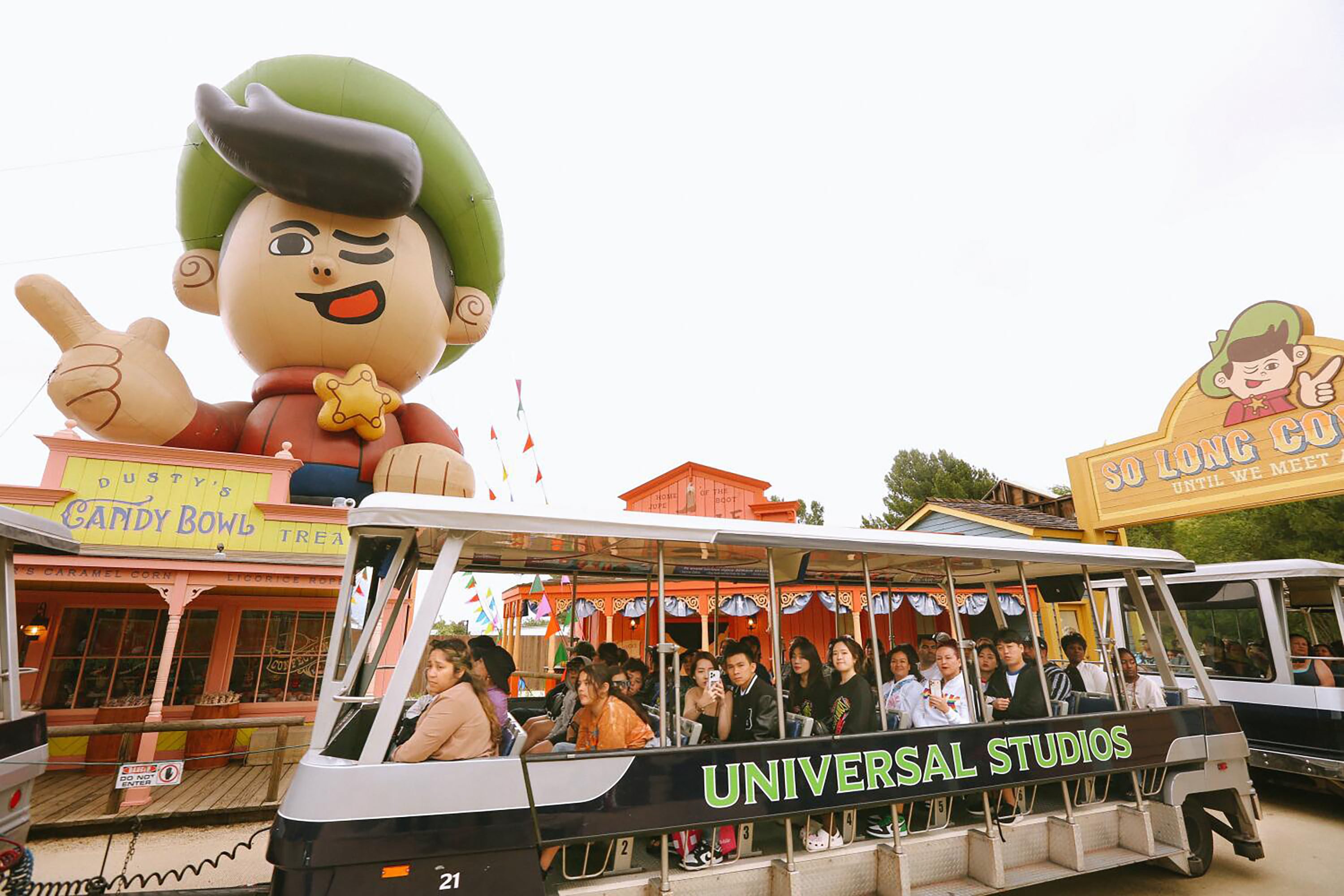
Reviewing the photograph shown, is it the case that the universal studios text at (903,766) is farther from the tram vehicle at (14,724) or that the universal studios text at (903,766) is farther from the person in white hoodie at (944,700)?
the tram vehicle at (14,724)

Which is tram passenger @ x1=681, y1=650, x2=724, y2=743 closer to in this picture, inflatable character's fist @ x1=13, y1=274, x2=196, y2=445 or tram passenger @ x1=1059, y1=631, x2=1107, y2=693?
tram passenger @ x1=1059, y1=631, x2=1107, y2=693

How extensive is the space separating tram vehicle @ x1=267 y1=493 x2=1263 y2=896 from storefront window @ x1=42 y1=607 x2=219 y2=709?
651 centimetres

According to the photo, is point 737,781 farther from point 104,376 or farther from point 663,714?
point 104,376

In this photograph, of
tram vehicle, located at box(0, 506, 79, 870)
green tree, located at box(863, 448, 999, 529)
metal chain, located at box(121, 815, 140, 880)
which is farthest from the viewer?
green tree, located at box(863, 448, 999, 529)

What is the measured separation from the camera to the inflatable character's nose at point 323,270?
27.1 ft

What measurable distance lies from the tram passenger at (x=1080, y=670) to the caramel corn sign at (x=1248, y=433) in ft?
18.3

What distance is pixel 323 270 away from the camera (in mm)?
8289

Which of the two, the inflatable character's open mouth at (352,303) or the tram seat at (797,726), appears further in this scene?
the inflatable character's open mouth at (352,303)

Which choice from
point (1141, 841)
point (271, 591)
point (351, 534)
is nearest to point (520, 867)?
point (351, 534)

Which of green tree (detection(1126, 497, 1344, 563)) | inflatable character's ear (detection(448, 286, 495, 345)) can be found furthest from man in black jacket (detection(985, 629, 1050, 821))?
green tree (detection(1126, 497, 1344, 563))

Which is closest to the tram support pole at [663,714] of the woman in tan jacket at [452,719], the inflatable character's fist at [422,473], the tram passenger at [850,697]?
the woman in tan jacket at [452,719]

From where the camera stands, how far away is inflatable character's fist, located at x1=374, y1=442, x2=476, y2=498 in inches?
336

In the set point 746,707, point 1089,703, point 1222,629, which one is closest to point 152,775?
point 746,707

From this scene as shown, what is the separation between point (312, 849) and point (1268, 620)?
30.2 feet
